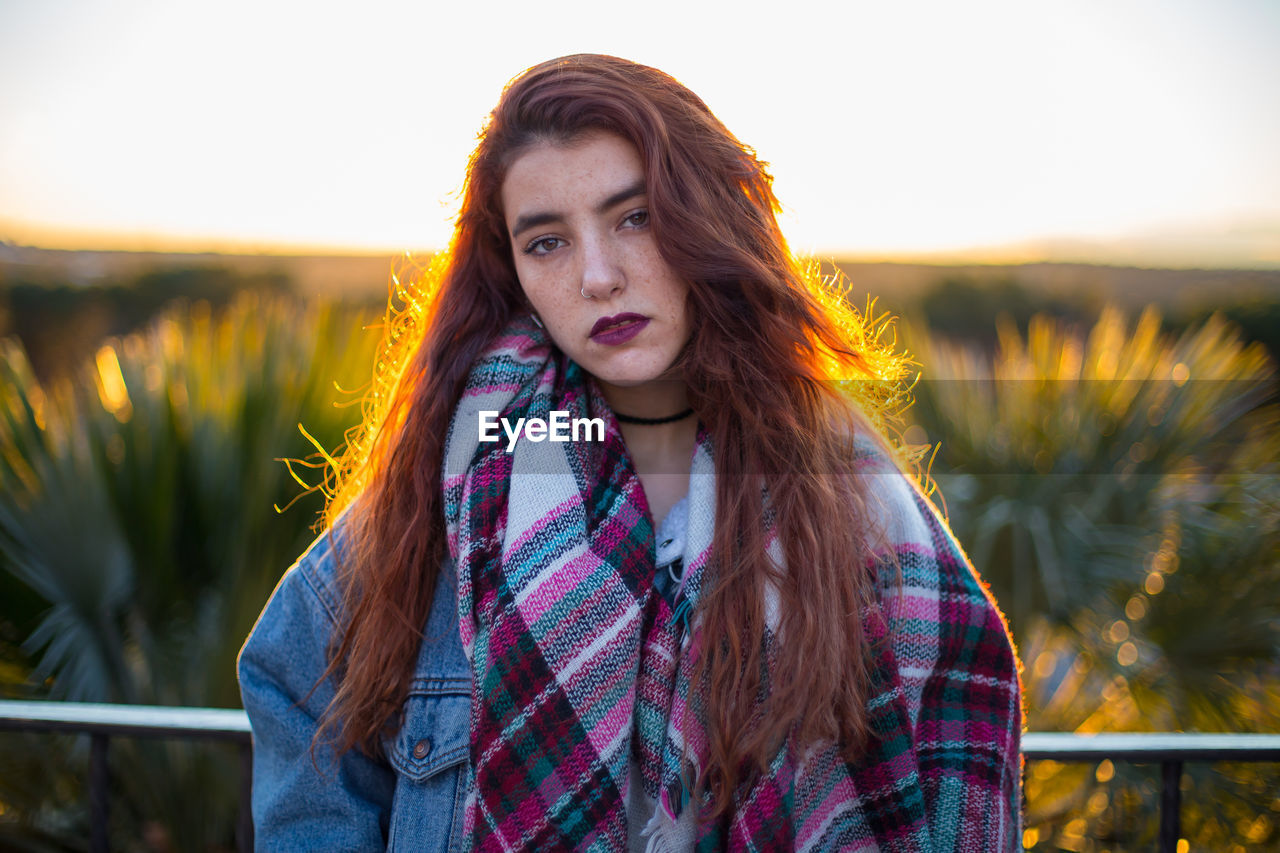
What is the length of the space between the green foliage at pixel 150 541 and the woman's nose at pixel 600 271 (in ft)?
3.96

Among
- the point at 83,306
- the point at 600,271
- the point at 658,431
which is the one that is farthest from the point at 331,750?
the point at 83,306

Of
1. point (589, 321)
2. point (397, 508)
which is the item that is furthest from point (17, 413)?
point (589, 321)

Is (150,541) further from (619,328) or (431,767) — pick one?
(619,328)

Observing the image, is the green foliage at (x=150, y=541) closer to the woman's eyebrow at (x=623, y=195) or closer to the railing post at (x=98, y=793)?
the railing post at (x=98, y=793)

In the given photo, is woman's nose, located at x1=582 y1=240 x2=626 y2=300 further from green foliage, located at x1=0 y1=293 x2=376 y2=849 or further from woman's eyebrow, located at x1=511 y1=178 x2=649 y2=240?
green foliage, located at x1=0 y1=293 x2=376 y2=849

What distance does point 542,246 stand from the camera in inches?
53.2

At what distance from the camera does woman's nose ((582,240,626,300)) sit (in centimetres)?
128

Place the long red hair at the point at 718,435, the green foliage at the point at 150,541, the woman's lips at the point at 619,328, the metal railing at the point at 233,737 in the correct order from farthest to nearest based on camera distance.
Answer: the green foliage at the point at 150,541 < the metal railing at the point at 233,737 < the woman's lips at the point at 619,328 < the long red hair at the point at 718,435

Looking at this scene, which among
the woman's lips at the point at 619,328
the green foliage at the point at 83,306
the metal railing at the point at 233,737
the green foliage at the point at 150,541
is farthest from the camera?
the green foliage at the point at 83,306

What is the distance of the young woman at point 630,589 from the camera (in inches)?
48.1

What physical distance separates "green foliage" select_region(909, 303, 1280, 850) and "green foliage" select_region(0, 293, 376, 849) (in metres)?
2.07

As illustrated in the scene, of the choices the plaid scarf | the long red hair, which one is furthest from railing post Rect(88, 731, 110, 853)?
the plaid scarf

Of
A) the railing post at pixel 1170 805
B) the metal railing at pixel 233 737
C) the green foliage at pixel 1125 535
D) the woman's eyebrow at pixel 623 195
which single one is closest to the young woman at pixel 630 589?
the woman's eyebrow at pixel 623 195

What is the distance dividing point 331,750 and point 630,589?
56cm
